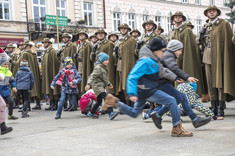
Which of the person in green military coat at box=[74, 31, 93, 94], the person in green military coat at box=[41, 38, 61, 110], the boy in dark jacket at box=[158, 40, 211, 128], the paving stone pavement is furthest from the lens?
the person in green military coat at box=[41, 38, 61, 110]

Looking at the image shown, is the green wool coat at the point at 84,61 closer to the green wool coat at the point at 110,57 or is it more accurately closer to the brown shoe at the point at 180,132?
the green wool coat at the point at 110,57

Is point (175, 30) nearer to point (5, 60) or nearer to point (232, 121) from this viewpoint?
point (232, 121)

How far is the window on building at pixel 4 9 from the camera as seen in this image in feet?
97.1

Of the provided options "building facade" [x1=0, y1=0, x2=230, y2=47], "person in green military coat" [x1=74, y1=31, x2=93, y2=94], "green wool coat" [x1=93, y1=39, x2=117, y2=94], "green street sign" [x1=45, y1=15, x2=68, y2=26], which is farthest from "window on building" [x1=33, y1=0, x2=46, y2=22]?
"green wool coat" [x1=93, y1=39, x2=117, y2=94]

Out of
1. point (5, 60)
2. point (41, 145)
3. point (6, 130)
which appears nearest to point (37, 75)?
point (5, 60)

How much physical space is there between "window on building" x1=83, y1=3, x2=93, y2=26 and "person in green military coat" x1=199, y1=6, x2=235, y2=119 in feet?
90.6

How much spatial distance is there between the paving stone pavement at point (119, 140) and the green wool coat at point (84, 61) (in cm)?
464

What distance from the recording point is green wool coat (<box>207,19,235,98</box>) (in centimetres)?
823

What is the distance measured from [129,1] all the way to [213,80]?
30397mm

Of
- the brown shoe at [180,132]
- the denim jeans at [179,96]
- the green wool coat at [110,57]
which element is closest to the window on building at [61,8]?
the green wool coat at [110,57]

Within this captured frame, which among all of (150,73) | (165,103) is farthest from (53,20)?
(165,103)

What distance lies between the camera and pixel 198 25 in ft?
147

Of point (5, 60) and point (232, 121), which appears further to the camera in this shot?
point (5, 60)

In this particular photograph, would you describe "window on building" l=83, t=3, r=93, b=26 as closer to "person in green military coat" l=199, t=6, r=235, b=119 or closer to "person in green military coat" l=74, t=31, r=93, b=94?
"person in green military coat" l=74, t=31, r=93, b=94
